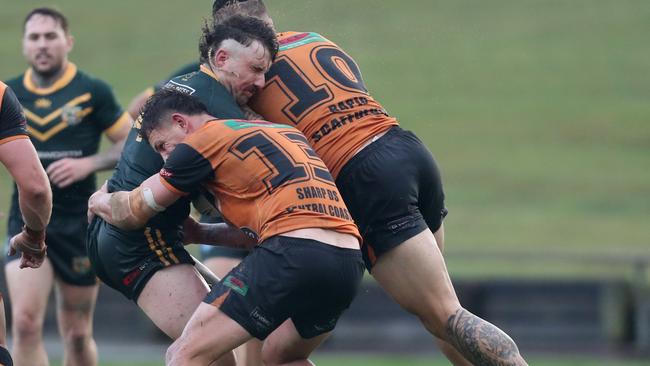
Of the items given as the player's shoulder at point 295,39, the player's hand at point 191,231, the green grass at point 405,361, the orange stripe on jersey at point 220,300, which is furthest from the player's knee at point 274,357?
the green grass at point 405,361

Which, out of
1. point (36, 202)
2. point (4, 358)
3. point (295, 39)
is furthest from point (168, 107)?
point (4, 358)

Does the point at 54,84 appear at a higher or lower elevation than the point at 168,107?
lower

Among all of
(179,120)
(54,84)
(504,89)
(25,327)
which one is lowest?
(504,89)

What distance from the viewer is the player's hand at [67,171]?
8875mm

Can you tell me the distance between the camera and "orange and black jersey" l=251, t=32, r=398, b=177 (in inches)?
263

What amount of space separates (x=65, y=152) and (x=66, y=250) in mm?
668

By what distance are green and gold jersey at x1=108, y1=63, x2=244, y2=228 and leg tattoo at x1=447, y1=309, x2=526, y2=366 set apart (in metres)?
1.46

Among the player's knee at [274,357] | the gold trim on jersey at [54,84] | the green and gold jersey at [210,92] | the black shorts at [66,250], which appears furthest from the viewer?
the gold trim on jersey at [54,84]

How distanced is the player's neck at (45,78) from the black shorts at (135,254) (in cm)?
297

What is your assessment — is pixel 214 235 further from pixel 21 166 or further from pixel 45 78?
→ pixel 45 78

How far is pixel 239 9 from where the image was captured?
22.7 feet

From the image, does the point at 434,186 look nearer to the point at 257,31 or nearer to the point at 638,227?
the point at 257,31

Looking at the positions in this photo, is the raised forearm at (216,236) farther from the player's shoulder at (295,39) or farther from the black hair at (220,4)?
the black hair at (220,4)

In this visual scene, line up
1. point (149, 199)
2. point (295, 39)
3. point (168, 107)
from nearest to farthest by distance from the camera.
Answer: point (149, 199) → point (168, 107) → point (295, 39)
